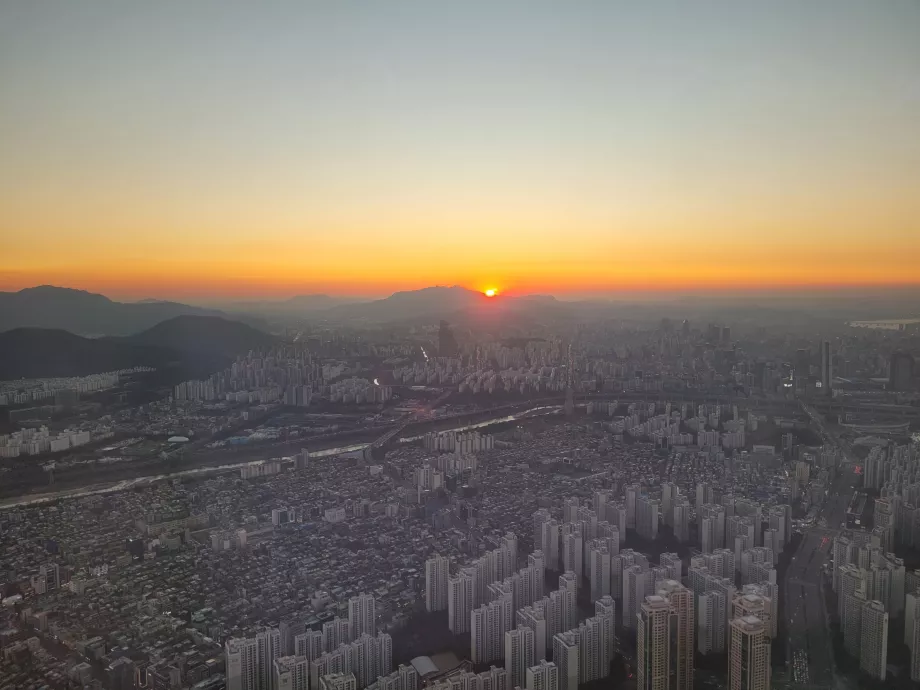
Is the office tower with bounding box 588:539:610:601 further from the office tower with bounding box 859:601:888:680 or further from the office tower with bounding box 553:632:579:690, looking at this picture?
the office tower with bounding box 859:601:888:680

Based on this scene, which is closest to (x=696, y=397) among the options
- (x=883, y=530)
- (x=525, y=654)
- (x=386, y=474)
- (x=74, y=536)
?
(x=883, y=530)

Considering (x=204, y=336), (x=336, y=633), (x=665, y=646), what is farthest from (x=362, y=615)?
(x=204, y=336)

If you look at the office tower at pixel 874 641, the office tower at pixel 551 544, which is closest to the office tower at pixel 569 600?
the office tower at pixel 551 544

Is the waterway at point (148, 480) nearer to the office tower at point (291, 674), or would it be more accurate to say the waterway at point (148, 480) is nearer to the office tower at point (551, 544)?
the office tower at point (291, 674)

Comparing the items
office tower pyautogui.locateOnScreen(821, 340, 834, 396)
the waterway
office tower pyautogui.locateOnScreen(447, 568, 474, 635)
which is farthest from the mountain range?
office tower pyautogui.locateOnScreen(821, 340, 834, 396)

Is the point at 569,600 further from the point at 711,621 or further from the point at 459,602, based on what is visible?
the point at 711,621

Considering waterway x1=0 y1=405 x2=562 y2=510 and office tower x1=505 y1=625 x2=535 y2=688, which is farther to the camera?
waterway x1=0 y1=405 x2=562 y2=510

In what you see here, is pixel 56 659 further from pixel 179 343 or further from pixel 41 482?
pixel 179 343
